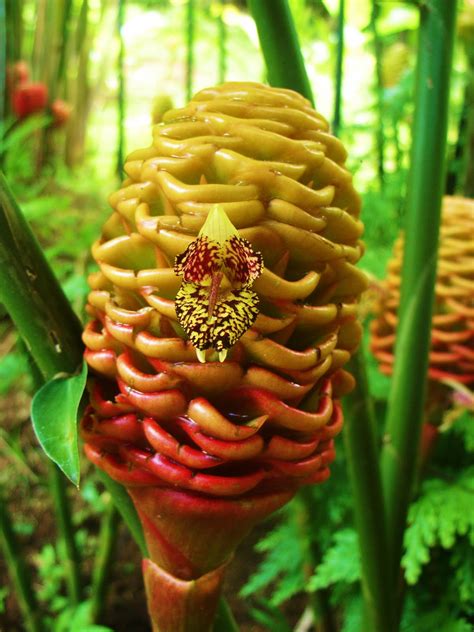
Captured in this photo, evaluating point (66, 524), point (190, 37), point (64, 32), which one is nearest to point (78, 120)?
point (64, 32)

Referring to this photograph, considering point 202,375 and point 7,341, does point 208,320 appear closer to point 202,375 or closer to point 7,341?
point 202,375

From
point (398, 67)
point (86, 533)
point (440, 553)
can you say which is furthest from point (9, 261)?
point (398, 67)

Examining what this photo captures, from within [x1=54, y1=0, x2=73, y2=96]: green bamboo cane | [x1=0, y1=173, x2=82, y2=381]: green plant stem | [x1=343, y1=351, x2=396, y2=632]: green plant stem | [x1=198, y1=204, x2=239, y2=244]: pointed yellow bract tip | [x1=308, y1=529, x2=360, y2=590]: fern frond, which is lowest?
[x1=308, y1=529, x2=360, y2=590]: fern frond

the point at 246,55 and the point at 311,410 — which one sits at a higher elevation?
the point at 246,55

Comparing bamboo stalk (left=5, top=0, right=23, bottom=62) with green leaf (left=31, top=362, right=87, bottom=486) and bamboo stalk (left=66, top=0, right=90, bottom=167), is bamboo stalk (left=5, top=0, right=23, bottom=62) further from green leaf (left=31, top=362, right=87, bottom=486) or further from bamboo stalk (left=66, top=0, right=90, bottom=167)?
green leaf (left=31, top=362, right=87, bottom=486)

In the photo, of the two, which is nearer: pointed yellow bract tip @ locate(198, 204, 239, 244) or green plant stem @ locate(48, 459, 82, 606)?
pointed yellow bract tip @ locate(198, 204, 239, 244)

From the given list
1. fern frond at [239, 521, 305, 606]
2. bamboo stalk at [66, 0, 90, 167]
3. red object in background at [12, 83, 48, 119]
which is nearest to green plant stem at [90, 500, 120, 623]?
fern frond at [239, 521, 305, 606]
